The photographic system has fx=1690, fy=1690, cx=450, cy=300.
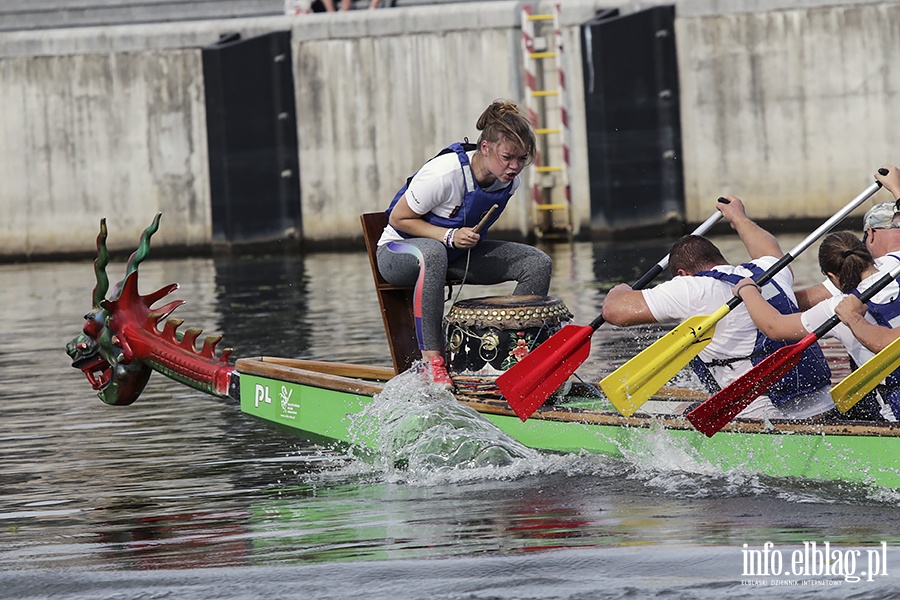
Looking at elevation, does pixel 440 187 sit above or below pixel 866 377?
above

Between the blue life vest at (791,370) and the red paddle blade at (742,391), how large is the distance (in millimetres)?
154

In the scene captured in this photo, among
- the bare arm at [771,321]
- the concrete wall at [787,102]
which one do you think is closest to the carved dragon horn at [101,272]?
the bare arm at [771,321]

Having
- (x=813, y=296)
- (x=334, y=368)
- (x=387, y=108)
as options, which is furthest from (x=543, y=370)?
(x=387, y=108)

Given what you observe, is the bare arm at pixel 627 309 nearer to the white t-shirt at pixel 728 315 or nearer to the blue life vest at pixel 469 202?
the white t-shirt at pixel 728 315

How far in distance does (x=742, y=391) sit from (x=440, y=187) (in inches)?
69.6

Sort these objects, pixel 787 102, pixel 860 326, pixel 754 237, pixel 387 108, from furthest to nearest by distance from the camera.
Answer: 1. pixel 387 108
2. pixel 787 102
3. pixel 754 237
4. pixel 860 326

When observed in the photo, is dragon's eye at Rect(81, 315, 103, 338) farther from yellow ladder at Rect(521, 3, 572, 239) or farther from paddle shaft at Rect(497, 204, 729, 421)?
yellow ladder at Rect(521, 3, 572, 239)

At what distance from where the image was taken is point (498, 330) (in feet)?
24.9

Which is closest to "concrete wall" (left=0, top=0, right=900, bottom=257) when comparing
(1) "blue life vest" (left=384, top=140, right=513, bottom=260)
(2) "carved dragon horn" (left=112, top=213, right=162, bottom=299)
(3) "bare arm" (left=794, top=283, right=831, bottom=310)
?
(2) "carved dragon horn" (left=112, top=213, right=162, bottom=299)

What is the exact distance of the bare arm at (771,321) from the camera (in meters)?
6.55

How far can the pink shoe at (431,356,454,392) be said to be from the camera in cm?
763

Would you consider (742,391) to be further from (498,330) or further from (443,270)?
(443,270)

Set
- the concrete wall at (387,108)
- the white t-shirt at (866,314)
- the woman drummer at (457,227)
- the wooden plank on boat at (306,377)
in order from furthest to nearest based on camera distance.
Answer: the concrete wall at (387,108), the wooden plank on boat at (306,377), the woman drummer at (457,227), the white t-shirt at (866,314)

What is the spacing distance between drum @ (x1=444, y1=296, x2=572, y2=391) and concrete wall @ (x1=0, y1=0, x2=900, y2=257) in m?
12.9
